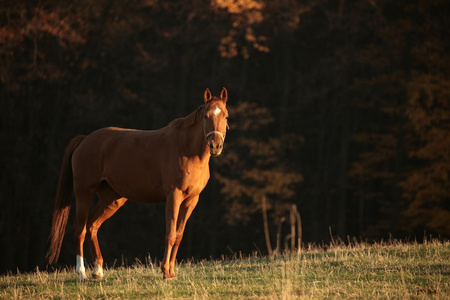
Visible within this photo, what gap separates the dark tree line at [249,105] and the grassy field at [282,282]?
35.8ft

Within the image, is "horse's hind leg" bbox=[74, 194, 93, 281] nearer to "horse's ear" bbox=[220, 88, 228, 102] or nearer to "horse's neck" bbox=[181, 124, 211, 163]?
"horse's neck" bbox=[181, 124, 211, 163]

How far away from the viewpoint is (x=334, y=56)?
24609mm

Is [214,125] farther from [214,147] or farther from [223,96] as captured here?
[223,96]

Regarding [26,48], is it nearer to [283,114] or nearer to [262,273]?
[283,114]

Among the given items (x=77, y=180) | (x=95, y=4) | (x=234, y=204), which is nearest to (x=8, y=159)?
(x=95, y=4)

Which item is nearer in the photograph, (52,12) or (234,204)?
(52,12)

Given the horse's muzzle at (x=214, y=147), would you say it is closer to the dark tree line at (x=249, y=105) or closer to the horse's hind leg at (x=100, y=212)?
the horse's hind leg at (x=100, y=212)

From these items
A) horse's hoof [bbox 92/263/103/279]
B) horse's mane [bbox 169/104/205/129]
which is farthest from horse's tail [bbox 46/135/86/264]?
horse's mane [bbox 169/104/205/129]

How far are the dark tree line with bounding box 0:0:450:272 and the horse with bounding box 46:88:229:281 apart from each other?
35.3ft

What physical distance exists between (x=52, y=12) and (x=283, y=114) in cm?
882

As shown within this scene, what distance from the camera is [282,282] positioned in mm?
7816

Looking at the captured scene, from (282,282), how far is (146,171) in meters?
2.73

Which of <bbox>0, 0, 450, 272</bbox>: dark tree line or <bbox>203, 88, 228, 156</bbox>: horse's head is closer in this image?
<bbox>203, 88, 228, 156</bbox>: horse's head

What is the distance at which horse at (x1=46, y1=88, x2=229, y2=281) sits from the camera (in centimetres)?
891
